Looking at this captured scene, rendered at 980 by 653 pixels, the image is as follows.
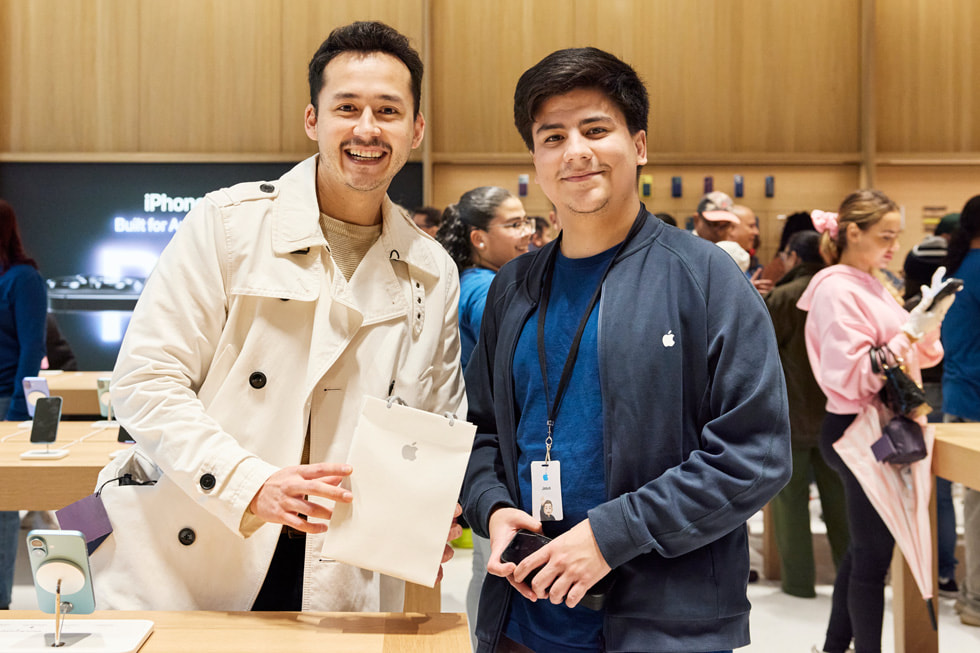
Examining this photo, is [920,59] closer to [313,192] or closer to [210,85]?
[210,85]

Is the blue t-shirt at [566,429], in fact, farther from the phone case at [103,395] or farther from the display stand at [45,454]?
the phone case at [103,395]

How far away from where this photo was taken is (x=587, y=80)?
1458 millimetres

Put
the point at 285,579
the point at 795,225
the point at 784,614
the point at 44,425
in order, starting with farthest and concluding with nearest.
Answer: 1. the point at 795,225
2. the point at 784,614
3. the point at 44,425
4. the point at 285,579

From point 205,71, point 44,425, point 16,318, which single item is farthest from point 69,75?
point 44,425

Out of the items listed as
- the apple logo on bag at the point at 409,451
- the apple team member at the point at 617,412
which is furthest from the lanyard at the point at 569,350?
the apple logo on bag at the point at 409,451

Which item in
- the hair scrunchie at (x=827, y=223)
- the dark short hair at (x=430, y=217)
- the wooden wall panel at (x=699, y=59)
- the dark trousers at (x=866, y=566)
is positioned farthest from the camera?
the wooden wall panel at (x=699, y=59)

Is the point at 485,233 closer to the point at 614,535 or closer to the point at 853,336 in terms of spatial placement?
the point at 853,336

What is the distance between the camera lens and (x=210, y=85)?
25.7ft

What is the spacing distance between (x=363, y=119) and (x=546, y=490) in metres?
0.78

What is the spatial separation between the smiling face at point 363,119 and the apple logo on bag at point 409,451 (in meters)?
0.55

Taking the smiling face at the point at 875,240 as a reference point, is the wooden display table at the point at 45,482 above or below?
below

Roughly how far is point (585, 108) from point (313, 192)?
1.88ft

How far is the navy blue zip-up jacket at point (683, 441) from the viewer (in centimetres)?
128

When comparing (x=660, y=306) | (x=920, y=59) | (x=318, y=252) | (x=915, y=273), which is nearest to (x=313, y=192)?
(x=318, y=252)
